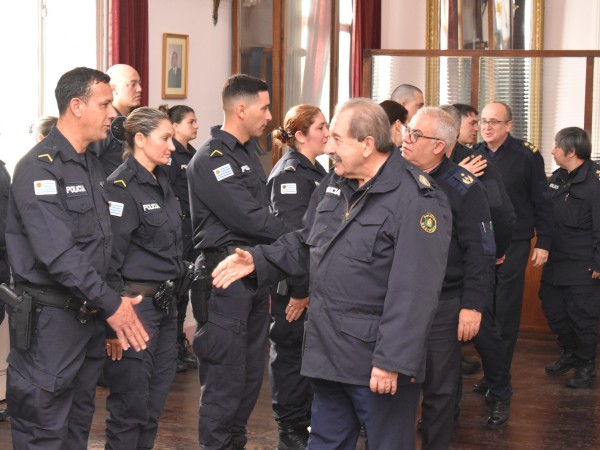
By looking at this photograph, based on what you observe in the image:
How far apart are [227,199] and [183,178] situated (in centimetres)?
219

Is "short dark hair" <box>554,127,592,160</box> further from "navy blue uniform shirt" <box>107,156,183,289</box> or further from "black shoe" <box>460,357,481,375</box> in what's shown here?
"navy blue uniform shirt" <box>107,156,183,289</box>

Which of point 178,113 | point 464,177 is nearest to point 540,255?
point 464,177

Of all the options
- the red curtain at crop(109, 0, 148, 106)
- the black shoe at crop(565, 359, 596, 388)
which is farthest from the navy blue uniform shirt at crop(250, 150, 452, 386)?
the red curtain at crop(109, 0, 148, 106)

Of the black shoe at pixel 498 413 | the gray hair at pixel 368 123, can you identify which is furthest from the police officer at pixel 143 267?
the black shoe at pixel 498 413

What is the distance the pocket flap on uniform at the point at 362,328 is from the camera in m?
3.21

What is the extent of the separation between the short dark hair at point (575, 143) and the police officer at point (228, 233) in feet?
8.86

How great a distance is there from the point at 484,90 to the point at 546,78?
504 mm

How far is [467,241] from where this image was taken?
4109mm

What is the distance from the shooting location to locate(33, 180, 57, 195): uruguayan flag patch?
348 centimetres

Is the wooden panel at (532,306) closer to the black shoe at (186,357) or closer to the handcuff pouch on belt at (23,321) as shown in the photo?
the black shoe at (186,357)

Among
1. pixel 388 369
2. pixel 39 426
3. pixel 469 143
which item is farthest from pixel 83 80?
pixel 469 143

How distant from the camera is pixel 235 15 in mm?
7965

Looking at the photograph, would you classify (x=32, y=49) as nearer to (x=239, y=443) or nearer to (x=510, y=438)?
(x=239, y=443)

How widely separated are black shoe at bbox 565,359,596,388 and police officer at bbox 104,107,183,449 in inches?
120
